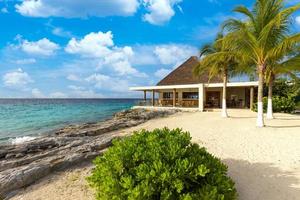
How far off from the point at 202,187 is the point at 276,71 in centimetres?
1381

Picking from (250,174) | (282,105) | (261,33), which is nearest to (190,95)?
(282,105)

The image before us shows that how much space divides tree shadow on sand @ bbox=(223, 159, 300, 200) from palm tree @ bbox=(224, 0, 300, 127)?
20.6 feet

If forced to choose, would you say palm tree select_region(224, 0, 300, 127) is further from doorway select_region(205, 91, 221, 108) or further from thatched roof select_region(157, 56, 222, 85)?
thatched roof select_region(157, 56, 222, 85)

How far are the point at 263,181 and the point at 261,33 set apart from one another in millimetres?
7331

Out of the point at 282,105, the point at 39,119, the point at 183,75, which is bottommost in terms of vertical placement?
the point at 39,119

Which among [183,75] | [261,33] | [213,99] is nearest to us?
[261,33]

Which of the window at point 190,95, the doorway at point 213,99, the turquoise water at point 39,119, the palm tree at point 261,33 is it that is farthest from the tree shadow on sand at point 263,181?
the window at point 190,95

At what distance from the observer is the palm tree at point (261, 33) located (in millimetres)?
9898

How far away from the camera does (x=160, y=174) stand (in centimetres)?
320

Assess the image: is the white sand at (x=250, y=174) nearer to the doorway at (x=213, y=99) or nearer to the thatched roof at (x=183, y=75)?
the doorway at (x=213, y=99)

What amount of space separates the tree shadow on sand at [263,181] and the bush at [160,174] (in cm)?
99

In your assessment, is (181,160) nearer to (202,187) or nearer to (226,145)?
(202,187)

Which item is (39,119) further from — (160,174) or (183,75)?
(160,174)

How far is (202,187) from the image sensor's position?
334 centimetres
